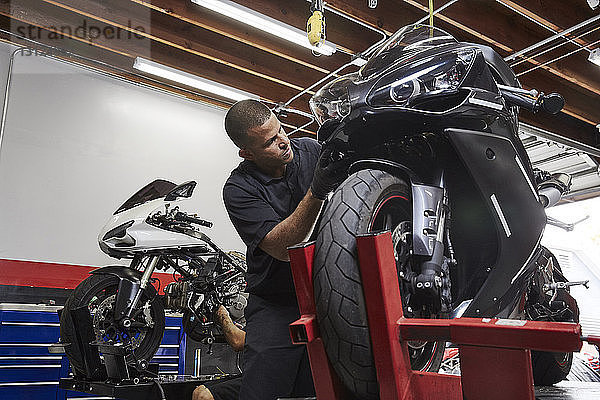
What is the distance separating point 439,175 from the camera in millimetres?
1356

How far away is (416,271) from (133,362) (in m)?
2.44

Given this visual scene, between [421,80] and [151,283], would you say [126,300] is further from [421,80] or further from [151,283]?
[421,80]

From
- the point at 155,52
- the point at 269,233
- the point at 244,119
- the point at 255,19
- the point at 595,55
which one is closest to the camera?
the point at 269,233

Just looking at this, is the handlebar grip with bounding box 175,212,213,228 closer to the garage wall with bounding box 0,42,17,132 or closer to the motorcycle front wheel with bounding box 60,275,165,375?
the motorcycle front wheel with bounding box 60,275,165,375

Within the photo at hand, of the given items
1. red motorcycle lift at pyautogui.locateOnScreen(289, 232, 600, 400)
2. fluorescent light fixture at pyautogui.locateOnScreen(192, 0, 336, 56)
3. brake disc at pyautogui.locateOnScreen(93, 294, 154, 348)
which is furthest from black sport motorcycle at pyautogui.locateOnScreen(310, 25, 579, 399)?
fluorescent light fixture at pyautogui.locateOnScreen(192, 0, 336, 56)

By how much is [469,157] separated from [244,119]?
90cm

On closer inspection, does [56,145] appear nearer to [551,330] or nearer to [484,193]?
[484,193]

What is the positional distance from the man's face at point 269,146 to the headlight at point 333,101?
1.61 ft

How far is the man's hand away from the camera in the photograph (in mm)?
1306

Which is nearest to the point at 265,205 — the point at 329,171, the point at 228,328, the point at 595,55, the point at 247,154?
the point at 247,154

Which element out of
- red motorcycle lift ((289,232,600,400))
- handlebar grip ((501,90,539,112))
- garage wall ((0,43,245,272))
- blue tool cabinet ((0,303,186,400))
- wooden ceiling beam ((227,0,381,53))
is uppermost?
wooden ceiling beam ((227,0,381,53))

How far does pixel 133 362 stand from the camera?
3.16 m

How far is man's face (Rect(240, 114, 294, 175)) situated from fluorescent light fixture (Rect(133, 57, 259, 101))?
138 inches

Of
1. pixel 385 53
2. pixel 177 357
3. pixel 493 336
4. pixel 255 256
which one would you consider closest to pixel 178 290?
pixel 177 357
